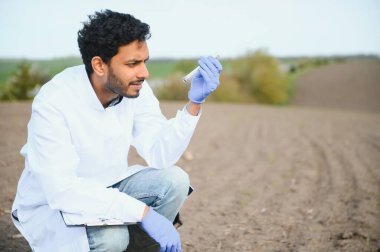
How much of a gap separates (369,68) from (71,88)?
45601 mm

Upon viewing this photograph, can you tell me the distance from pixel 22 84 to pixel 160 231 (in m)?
24.6

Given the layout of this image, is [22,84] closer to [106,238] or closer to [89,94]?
[89,94]

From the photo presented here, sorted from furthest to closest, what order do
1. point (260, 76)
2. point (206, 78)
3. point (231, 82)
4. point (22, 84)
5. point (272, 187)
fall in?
1. point (260, 76)
2. point (231, 82)
3. point (22, 84)
4. point (272, 187)
5. point (206, 78)

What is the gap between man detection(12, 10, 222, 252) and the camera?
1953mm

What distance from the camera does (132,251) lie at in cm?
242

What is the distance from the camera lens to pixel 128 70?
2.16m

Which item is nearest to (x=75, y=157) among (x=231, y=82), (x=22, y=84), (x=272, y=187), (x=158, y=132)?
(x=158, y=132)

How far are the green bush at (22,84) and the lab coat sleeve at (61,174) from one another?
2354 centimetres

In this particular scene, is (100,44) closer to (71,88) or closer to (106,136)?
(71,88)

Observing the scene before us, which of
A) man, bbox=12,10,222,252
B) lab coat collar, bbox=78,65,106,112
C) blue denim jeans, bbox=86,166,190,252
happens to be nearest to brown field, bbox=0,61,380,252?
blue denim jeans, bbox=86,166,190,252

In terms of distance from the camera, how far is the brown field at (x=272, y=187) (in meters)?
3.22

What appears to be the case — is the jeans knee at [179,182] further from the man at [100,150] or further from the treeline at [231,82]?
the treeline at [231,82]

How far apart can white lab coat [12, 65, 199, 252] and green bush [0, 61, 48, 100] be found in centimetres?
2333

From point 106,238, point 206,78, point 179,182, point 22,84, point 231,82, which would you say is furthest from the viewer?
point 231,82
